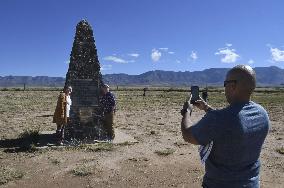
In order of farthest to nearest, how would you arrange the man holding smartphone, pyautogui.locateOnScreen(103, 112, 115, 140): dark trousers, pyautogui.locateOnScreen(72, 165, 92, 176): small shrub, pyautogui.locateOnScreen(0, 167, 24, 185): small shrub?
pyautogui.locateOnScreen(103, 112, 115, 140): dark trousers → pyautogui.locateOnScreen(72, 165, 92, 176): small shrub → pyautogui.locateOnScreen(0, 167, 24, 185): small shrub → the man holding smartphone

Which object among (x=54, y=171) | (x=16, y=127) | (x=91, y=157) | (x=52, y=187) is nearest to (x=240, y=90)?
(x=52, y=187)

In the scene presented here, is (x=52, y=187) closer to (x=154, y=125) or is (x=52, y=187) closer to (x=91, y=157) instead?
(x=91, y=157)

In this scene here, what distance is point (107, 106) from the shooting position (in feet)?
46.0

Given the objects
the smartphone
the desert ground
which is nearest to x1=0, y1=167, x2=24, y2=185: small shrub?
the desert ground

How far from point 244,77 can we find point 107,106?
10.8 metres

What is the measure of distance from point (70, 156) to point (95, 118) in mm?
2341

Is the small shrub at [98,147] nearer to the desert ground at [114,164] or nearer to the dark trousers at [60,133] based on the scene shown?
the desert ground at [114,164]

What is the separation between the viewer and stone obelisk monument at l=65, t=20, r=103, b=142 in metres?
13.9

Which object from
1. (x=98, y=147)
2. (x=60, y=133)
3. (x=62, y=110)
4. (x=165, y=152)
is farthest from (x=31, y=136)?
(x=165, y=152)

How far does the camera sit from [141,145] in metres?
13.8

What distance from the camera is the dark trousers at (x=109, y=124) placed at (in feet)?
46.2

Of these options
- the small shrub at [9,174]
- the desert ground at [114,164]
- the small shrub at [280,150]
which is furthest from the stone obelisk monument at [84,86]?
the small shrub at [280,150]

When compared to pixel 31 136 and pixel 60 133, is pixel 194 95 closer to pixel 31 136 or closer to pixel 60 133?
pixel 60 133

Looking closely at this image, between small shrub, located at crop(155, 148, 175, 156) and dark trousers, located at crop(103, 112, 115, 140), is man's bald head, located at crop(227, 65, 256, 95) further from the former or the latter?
dark trousers, located at crop(103, 112, 115, 140)
